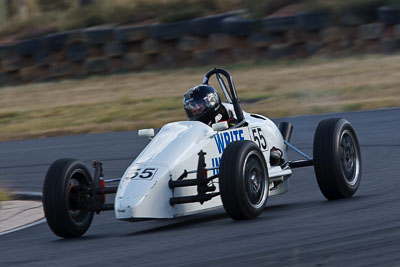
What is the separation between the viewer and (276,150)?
8.77 metres

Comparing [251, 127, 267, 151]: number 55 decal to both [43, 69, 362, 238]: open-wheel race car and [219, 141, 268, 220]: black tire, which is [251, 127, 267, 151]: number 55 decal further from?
[219, 141, 268, 220]: black tire

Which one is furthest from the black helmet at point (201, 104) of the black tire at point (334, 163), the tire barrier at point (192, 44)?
the tire barrier at point (192, 44)

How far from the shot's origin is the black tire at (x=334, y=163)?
26.0 feet

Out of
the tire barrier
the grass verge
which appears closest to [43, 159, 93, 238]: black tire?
the grass verge

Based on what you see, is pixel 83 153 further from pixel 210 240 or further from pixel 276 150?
pixel 210 240

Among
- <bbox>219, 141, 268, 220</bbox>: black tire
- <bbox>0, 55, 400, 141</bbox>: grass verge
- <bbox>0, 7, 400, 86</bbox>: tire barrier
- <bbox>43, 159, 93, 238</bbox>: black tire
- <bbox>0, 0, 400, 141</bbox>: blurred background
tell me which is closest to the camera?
<bbox>219, 141, 268, 220</bbox>: black tire

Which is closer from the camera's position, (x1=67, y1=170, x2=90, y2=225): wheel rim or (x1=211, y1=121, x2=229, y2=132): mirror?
(x1=67, y1=170, x2=90, y2=225): wheel rim

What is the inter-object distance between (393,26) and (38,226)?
15112mm

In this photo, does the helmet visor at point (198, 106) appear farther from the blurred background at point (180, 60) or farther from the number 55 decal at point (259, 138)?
the blurred background at point (180, 60)

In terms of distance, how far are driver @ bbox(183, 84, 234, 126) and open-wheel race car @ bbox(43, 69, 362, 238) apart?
0.09 feet

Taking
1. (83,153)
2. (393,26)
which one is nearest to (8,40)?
(393,26)

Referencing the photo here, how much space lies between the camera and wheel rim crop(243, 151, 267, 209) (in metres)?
7.15

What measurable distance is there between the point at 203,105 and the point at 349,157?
1537mm

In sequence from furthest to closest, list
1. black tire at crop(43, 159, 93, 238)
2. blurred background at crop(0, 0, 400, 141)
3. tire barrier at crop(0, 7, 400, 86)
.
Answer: tire barrier at crop(0, 7, 400, 86) → blurred background at crop(0, 0, 400, 141) → black tire at crop(43, 159, 93, 238)
